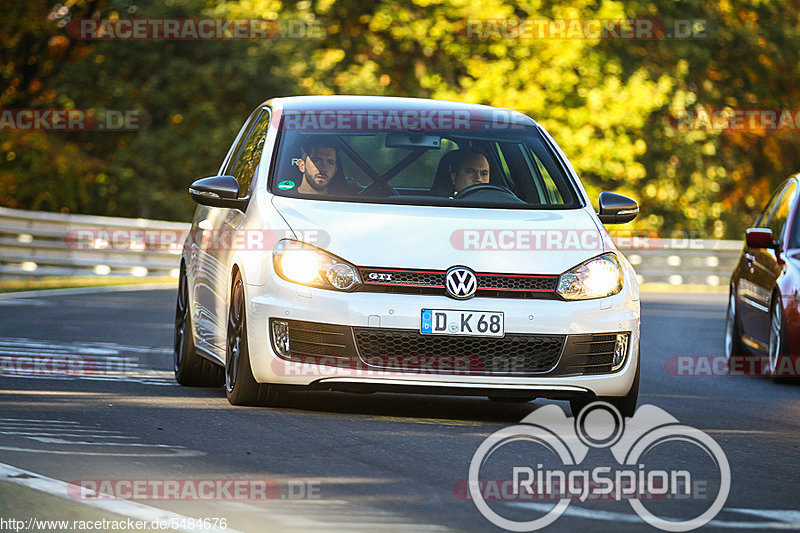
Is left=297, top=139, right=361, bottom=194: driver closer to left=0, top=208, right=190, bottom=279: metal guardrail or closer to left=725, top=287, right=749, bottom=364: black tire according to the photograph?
left=725, top=287, right=749, bottom=364: black tire

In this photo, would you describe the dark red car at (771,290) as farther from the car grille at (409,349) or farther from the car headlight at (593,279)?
the car grille at (409,349)

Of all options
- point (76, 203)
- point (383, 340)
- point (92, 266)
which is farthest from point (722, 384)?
point (76, 203)

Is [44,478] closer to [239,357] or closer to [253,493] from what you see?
[253,493]

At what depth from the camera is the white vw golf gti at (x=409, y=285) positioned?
877cm

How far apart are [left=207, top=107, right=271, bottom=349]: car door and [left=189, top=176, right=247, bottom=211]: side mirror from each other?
82 mm

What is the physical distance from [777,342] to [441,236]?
16.9 feet

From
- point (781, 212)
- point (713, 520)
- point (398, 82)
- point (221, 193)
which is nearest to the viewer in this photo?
point (713, 520)

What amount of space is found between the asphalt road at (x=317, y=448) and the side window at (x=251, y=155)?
1.26 meters

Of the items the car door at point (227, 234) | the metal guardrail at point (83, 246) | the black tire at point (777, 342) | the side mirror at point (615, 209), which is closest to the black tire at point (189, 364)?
the car door at point (227, 234)

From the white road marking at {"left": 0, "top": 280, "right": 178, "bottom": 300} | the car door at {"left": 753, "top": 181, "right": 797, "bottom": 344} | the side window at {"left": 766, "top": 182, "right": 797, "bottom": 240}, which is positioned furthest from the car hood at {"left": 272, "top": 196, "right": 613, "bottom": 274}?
the white road marking at {"left": 0, "top": 280, "right": 178, "bottom": 300}

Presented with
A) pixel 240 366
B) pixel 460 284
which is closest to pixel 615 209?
pixel 460 284

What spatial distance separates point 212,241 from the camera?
1038 centimetres

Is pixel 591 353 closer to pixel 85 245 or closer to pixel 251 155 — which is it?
pixel 251 155

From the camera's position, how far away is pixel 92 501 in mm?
6195
